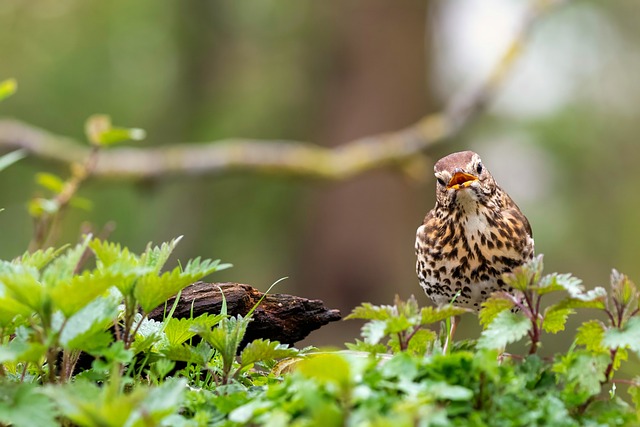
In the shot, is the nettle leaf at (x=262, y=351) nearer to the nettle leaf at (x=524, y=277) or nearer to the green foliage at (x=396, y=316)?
the green foliage at (x=396, y=316)

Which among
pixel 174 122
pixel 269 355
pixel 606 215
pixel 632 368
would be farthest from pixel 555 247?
pixel 269 355

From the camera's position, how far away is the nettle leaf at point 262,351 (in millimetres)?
2172

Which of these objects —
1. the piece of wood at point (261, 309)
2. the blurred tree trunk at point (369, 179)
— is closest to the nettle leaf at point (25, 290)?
the piece of wood at point (261, 309)

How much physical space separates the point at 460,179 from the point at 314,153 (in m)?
6.20

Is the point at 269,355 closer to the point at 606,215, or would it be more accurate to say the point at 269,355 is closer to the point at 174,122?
the point at 174,122

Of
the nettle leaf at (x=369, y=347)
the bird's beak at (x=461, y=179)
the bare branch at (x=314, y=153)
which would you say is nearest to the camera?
the nettle leaf at (x=369, y=347)

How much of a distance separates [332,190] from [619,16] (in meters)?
6.89

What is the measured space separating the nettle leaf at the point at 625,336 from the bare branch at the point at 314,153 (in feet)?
23.4

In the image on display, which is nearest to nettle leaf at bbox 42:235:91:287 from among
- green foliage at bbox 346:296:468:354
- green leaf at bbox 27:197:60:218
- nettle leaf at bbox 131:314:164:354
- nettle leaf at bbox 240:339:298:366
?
nettle leaf at bbox 131:314:164:354

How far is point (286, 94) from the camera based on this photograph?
568 inches

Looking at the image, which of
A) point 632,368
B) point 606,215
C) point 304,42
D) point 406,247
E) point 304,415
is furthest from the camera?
point 606,215

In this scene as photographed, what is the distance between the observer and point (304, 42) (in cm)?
1434

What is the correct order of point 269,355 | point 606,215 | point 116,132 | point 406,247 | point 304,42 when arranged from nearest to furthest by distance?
point 269,355 → point 116,132 → point 406,247 → point 304,42 → point 606,215

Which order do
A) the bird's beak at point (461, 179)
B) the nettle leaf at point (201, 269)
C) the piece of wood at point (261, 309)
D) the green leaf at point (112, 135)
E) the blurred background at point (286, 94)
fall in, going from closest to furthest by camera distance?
the nettle leaf at point (201, 269), the piece of wood at point (261, 309), the bird's beak at point (461, 179), the green leaf at point (112, 135), the blurred background at point (286, 94)
